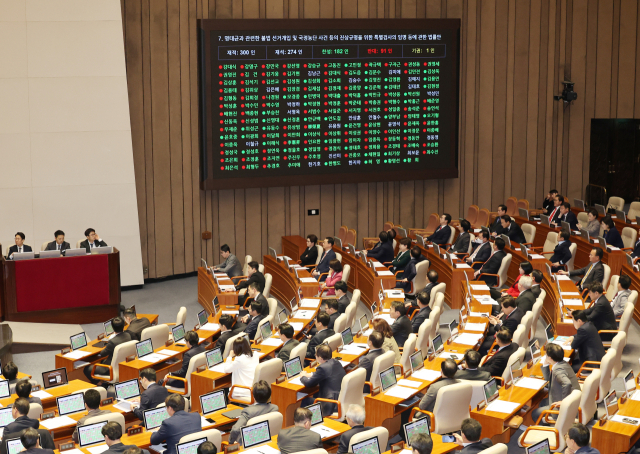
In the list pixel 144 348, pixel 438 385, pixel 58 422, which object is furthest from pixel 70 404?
pixel 438 385

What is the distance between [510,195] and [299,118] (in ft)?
18.0

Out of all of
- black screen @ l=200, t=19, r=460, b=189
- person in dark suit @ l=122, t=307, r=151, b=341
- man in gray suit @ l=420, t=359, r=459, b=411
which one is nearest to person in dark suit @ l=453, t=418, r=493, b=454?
man in gray suit @ l=420, t=359, r=459, b=411

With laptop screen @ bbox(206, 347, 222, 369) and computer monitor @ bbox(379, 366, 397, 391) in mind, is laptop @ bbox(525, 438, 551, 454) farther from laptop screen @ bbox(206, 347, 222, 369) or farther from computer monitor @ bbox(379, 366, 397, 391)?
laptop screen @ bbox(206, 347, 222, 369)

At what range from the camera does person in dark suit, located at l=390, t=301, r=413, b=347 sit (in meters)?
9.41

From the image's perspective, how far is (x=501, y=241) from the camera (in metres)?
12.3

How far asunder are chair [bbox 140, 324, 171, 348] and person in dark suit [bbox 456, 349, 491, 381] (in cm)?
379

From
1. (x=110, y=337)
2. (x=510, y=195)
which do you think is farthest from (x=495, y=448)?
(x=510, y=195)

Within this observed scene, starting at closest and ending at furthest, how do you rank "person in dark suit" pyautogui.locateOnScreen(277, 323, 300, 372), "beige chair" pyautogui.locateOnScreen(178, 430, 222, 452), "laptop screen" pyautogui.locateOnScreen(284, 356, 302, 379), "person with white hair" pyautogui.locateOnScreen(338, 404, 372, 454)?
"beige chair" pyautogui.locateOnScreen(178, 430, 222, 452) → "person with white hair" pyautogui.locateOnScreen(338, 404, 372, 454) → "laptop screen" pyautogui.locateOnScreen(284, 356, 302, 379) → "person in dark suit" pyautogui.locateOnScreen(277, 323, 300, 372)

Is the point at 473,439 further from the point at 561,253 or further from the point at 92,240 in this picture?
the point at 92,240

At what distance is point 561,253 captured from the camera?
12.6m

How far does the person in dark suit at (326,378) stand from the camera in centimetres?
770

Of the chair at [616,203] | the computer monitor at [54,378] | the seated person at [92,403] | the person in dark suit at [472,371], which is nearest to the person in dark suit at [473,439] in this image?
the person in dark suit at [472,371]

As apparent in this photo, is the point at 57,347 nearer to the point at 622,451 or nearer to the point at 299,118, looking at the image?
the point at 299,118

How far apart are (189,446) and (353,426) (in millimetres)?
1393
